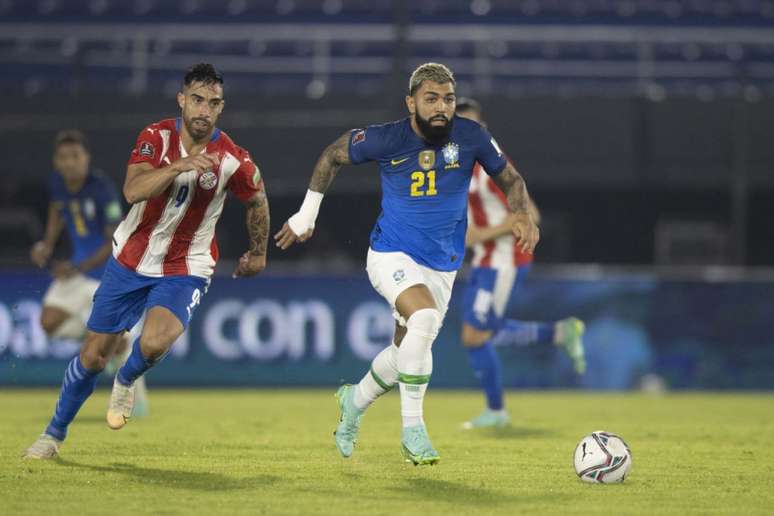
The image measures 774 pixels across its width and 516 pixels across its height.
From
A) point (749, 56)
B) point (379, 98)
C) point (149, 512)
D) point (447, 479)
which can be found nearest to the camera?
point (149, 512)

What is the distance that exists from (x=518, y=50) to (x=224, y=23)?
14.5ft

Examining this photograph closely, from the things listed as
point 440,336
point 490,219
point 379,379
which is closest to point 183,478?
point 379,379

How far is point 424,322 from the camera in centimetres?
713

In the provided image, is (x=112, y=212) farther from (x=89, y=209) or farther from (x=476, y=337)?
(x=476, y=337)

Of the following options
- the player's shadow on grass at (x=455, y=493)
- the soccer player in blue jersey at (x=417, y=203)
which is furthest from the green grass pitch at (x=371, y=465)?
the soccer player in blue jersey at (x=417, y=203)

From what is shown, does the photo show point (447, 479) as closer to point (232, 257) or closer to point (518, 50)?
point (232, 257)

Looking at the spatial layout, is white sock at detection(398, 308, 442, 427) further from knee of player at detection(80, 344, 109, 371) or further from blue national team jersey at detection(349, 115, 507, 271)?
knee of player at detection(80, 344, 109, 371)

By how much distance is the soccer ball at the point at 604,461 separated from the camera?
681 centimetres

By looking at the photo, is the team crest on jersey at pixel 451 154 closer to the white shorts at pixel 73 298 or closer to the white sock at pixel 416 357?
the white sock at pixel 416 357

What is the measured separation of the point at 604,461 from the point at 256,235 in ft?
8.16

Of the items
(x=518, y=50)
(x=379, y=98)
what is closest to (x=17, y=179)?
(x=379, y=98)

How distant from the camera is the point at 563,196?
1620cm

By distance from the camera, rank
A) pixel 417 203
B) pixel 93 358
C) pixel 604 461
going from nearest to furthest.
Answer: pixel 604 461 < pixel 93 358 < pixel 417 203

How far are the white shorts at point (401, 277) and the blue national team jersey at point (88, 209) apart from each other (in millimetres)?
4322
